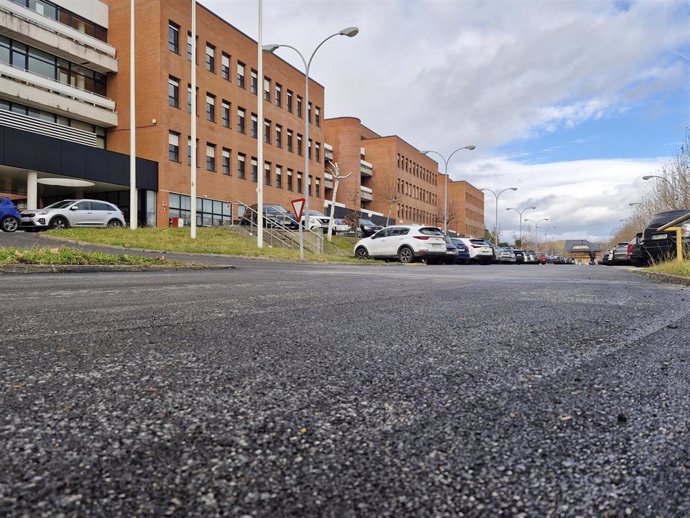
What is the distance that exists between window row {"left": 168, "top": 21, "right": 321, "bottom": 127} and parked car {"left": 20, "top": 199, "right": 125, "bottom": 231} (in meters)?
13.5

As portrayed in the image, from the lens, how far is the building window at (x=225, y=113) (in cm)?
A: 3812

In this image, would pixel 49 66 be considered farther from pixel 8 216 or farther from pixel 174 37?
pixel 8 216

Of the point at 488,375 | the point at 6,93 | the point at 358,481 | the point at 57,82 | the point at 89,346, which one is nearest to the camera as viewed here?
the point at 358,481

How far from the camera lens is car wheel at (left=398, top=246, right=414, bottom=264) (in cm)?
2350

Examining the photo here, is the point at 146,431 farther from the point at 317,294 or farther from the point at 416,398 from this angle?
the point at 317,294

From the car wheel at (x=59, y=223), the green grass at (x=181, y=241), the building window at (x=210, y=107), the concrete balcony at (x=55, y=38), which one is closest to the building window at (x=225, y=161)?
the building window at (x=210, y=107)

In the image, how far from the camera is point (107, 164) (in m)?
30.5

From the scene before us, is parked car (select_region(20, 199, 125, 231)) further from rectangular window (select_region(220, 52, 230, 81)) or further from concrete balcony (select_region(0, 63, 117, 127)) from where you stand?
rectangular window (select_region(220, 52, 230, 81))

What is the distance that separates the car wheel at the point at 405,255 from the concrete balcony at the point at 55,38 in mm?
23144

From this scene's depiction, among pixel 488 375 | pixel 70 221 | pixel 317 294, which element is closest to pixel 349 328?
pixel 488 375

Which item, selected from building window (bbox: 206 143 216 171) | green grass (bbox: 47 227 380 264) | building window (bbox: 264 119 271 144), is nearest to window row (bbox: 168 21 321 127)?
building window (bbox: 264 119 271 144)

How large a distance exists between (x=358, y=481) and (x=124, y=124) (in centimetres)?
3598

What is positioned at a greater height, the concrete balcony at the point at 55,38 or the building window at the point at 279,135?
the concrete balcony at the point at 55,38

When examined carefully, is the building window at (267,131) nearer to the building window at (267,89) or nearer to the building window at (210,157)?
the building window at (267,89)
